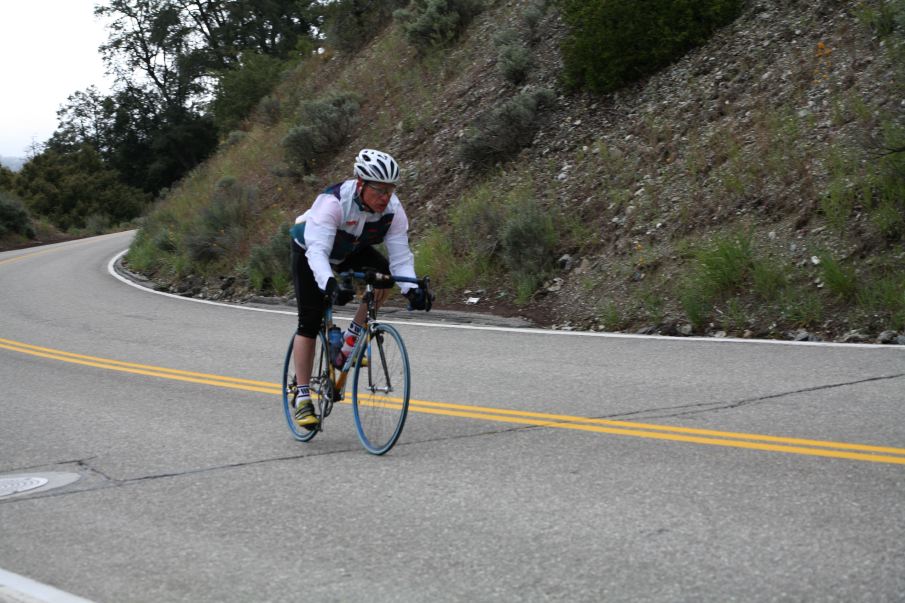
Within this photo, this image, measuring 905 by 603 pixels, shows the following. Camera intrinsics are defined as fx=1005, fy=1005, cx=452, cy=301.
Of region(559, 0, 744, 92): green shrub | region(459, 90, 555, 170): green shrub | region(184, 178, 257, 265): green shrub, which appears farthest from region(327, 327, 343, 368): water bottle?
region(184, 178, 257, 265): green shrub

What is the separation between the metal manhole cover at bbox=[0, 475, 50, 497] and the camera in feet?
21.7

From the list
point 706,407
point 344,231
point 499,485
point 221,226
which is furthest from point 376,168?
point 221,226

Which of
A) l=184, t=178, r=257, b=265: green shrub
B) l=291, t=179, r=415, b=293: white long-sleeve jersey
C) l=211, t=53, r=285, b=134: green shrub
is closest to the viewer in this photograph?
l=291, t=179, r=415, b=293: white long-sleeve jersey

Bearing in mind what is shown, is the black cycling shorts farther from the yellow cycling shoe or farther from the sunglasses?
the sunglasses

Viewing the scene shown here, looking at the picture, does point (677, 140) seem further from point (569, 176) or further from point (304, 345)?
point (304, 345)

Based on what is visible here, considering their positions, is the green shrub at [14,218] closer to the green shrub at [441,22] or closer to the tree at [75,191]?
the tree at [75,191]

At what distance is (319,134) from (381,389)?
19036 mm

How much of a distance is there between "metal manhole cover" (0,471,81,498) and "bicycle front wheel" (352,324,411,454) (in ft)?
6.55

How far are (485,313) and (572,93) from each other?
21.7 ft

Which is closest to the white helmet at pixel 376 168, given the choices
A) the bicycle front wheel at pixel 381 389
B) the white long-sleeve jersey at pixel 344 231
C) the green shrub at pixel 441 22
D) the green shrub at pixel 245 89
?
the white long-sleeve jersey at pixel 344 231

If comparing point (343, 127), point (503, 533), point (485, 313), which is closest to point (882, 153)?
point (485, 313)

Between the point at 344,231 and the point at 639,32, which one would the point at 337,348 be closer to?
the point at 344,231

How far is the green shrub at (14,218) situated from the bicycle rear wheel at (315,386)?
36553 millimetres

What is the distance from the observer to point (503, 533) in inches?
198
